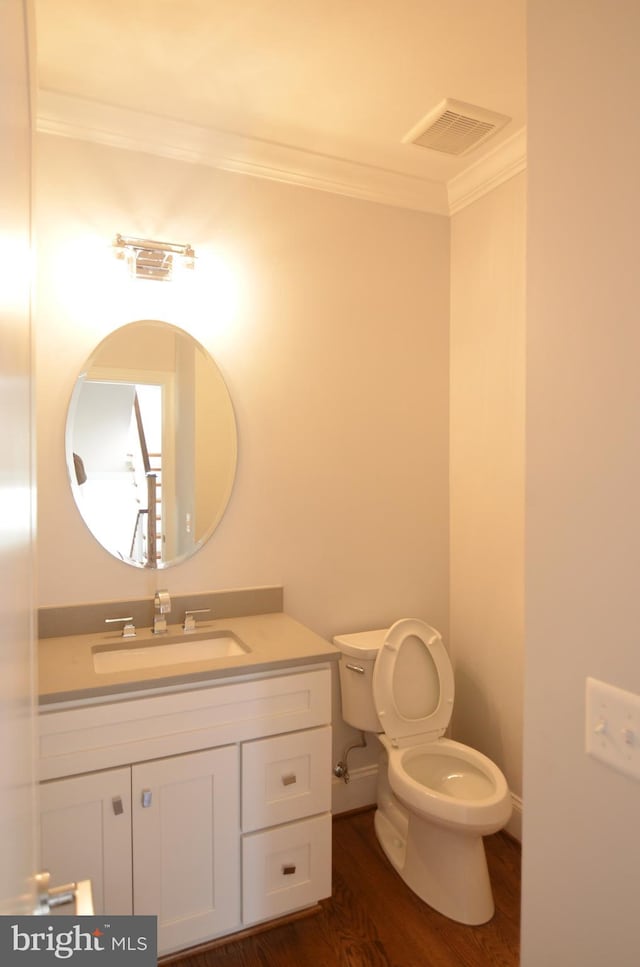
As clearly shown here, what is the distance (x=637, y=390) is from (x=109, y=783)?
1.63 meters

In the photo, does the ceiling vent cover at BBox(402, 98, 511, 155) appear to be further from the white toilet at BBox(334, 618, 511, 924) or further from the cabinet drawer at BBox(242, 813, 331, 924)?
the cabinet drawer at BBox(242, 813, 331, 924)

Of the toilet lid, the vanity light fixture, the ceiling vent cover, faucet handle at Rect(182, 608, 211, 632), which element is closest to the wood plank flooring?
the toilet lid

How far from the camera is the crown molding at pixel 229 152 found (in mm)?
2006

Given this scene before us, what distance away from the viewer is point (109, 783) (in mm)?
1631

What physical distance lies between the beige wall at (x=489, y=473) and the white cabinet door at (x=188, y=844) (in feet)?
3.99

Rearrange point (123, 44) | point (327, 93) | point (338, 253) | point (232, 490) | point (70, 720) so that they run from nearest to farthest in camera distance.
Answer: point (70, 720) < point (123, 44) < point (327, 93) < point (232, 490) < point (338, 253)

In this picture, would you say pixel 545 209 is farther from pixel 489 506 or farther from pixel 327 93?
pixel 489 506

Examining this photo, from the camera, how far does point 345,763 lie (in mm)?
2508

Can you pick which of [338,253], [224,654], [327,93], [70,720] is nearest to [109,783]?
[70,720]

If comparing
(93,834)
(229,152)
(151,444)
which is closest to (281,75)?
(229,152)

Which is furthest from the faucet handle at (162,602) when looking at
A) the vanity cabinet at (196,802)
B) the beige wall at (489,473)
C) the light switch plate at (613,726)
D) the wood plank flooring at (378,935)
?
the light switch plate at (613,726)

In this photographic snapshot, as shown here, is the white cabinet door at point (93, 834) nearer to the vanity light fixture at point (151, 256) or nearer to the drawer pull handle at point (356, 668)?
the drawer pull handle at point (356, 668)

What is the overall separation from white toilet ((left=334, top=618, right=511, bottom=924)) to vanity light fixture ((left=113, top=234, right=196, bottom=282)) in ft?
5.20

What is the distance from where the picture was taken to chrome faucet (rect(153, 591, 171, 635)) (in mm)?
2088
